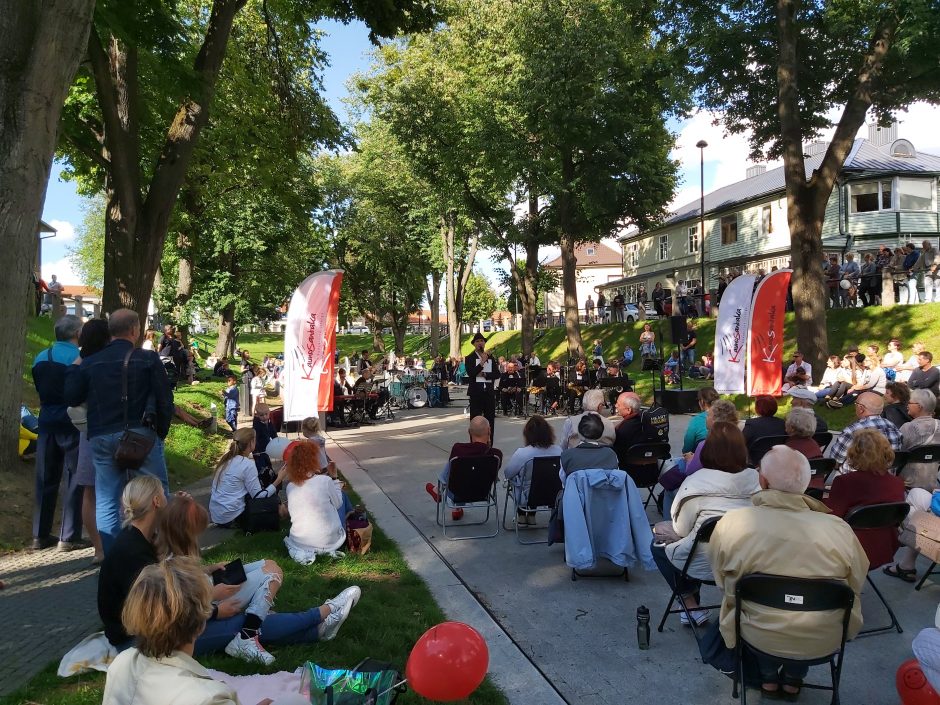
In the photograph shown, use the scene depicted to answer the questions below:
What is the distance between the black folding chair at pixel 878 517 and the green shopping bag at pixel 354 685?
2.98 meters

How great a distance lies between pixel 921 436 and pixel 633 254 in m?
52.4

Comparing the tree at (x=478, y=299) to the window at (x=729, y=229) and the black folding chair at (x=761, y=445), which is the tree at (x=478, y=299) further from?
the black folding chair at (x=761, y=445)

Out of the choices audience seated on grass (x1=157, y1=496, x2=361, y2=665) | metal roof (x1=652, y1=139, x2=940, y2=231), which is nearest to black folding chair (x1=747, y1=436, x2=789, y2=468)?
audience seated on grass (x1=157, y1=496, x2=361, y2=665)

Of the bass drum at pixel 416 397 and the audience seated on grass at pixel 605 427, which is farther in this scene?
the bass drum at pixel 416 397

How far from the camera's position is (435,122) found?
29.3 metres

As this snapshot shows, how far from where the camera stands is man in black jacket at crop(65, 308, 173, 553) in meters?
5.30

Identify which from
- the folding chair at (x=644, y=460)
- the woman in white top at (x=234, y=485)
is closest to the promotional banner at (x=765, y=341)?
the folding chair at (x=644, y=460)

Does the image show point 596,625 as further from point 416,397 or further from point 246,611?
point 416,397

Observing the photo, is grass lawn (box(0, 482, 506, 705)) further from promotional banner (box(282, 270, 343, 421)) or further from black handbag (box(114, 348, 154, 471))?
promotional banner (box(282, 270, 343, 421))

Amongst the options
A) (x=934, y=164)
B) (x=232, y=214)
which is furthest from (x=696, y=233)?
(x=232, y=214)

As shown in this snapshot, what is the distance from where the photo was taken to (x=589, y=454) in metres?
6.00

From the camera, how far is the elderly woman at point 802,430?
20.9 feet

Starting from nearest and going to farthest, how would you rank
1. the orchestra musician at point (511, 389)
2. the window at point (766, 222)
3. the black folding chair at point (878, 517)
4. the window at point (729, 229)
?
the black folding chair at point (878, 517) < the orchestra musician at point (511, 389) < the window at point (766, 222) < the window at point (729, 229)

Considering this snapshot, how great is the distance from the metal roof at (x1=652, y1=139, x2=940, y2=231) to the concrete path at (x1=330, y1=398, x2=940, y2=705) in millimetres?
24974
